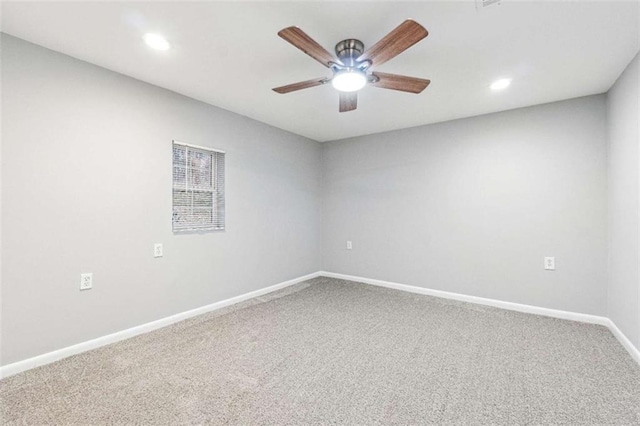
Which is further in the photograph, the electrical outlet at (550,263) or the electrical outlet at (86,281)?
the electrical outlet at (550,263)

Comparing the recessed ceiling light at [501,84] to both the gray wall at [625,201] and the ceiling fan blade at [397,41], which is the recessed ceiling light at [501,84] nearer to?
the gray wall at [625,201]

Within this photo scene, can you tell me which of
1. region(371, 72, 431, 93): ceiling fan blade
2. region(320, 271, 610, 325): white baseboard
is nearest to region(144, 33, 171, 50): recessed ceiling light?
region(371, 72, 431, 93): ceiling fan blade

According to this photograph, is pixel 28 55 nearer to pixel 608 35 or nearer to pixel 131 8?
pixel 131 8

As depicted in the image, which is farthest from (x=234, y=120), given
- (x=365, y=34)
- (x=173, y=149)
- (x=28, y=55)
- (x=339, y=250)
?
(x=339, y=250)

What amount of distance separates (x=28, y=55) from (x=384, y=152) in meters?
3.79

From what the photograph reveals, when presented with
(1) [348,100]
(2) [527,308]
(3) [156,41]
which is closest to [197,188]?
(3) [156,41]

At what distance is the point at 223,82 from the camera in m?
2.69

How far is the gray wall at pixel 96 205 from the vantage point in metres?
2.04

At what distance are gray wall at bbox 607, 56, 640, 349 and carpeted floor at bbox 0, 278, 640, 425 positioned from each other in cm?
33

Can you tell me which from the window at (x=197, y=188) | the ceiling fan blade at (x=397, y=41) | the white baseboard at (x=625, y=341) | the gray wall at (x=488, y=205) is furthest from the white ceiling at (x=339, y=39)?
the white baseboard at (x=625, y=341)

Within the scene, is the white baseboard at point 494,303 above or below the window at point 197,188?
below

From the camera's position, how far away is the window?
303 cm

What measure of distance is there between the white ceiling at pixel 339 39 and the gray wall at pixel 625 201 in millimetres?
225

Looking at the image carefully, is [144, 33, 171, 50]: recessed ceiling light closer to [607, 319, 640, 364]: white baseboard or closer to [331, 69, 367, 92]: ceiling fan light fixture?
[331, 69, 367, 92]: ceiling fan light fixture
